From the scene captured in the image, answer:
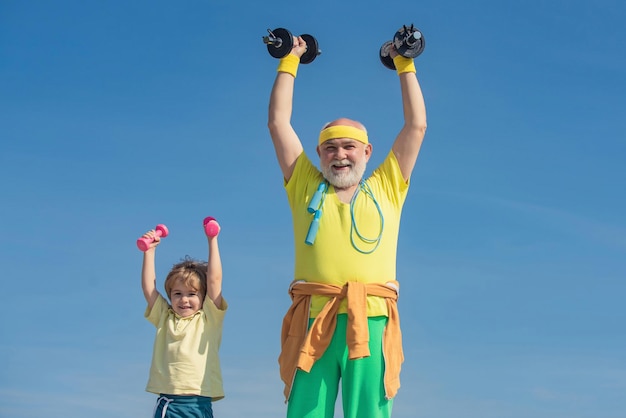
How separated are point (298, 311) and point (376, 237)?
29.7 inches

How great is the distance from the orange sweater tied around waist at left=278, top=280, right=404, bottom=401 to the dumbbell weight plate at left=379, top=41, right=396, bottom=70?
182cm

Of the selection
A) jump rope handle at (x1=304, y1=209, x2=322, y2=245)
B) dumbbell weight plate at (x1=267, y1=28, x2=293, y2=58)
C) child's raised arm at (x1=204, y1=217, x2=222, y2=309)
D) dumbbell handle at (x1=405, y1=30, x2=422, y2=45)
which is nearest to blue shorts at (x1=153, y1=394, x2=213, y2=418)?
child's raised arm at (x1=204, y1=217, x2=222, y2=309)

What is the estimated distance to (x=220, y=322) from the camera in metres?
6.41

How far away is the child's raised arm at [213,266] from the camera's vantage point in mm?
6176

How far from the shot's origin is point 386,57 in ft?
21.6

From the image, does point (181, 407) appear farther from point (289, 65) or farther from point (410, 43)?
point (410, 43)

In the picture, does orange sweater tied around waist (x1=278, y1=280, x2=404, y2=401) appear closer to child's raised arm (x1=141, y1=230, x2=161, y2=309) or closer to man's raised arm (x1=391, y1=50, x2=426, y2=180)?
man's raised arm (x1=391, y1=50, x2=426, y2=180)

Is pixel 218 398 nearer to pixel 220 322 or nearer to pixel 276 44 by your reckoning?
pixel 220 322

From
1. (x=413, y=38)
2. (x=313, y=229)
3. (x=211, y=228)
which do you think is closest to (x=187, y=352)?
(x=211, y=228)

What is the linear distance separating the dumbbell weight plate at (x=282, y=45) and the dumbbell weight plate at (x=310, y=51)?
0.28m

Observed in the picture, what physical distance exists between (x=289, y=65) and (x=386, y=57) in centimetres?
80

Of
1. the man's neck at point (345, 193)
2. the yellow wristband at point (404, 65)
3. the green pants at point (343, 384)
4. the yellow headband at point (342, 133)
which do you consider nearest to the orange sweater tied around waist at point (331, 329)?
the green pants at point (343, 384)

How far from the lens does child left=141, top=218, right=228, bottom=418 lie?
20.1 feet

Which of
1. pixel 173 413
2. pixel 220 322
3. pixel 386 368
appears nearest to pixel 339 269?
pixel 386 368
